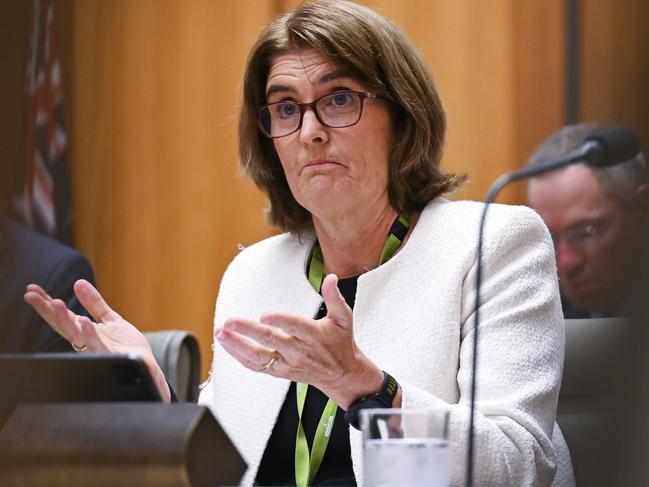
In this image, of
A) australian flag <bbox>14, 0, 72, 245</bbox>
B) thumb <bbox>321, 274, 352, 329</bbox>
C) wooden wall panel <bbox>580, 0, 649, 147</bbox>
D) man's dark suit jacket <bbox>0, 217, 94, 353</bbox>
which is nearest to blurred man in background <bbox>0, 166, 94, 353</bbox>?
man's dark suit jacket <bbox>0, 217, 94, 353</bbox>

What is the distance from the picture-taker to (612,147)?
1046mm

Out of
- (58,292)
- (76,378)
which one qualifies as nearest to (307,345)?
(76,378)

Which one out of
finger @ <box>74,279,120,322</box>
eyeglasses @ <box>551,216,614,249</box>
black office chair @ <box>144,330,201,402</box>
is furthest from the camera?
black office chair @ <box>144,330,201,402</box>

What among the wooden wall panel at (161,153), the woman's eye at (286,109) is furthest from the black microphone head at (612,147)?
the wooden wall panel at (161,153)

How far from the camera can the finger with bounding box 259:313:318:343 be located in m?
1.13

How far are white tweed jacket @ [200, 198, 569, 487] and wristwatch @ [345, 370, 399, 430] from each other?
0.13ft

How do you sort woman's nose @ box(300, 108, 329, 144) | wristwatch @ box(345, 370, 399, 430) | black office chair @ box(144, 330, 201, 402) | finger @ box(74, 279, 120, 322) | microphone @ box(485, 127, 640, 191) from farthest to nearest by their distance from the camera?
1. black office chair @ box(144, 330, 201, 402)
2. woman's nose @ box(300, 108, 329, 144)
3. finger @ box(74, 279, 120, 322)
4. wristwatch @ box(345, 370, 399, 430)
5. microphone @ box(485, 127, 640, 191)

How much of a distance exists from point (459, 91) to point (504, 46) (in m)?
0.22

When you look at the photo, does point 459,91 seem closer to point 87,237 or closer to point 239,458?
point 87,237

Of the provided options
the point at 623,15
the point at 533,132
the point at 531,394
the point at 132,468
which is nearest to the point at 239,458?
the point at 132,468

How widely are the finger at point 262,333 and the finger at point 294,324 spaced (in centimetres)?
1

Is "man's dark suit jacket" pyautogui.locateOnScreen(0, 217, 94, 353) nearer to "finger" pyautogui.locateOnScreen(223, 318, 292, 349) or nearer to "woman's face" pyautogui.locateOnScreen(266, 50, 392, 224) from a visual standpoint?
"woman's face" pyautogui.locateOnScreen(266, 50, 392, 224)

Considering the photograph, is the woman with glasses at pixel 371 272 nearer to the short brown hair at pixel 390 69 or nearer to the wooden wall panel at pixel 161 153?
the short brown hair at pixel 390 69

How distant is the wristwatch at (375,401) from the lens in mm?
1292
